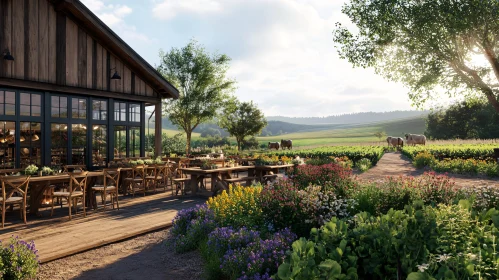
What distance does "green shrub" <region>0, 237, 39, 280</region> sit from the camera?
14.0ft

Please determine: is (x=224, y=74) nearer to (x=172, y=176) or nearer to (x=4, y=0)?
(x=172, y=176)

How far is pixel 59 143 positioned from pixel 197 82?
19.4 meters

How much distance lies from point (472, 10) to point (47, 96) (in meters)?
13.6

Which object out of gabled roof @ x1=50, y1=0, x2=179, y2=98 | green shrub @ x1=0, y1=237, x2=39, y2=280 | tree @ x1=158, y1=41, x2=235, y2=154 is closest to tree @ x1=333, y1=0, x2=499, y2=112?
gabled roof @ x1=50, y1=0, x2=179, y2=98

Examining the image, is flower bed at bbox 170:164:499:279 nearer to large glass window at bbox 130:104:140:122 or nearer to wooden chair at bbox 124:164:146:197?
wooden chair at bbox 124:164:146:197

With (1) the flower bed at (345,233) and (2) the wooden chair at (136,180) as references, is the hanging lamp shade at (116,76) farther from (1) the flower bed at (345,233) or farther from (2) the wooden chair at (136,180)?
(1) the flower bed at (345,233)

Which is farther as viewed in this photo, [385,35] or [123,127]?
[123,127]

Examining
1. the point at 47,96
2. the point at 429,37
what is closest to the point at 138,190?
the point at 47,96

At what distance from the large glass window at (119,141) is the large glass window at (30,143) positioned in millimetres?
2832

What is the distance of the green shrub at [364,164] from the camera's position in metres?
17.2

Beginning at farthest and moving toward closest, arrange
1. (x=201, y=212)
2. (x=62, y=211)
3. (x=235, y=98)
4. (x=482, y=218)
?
(x=235, y=98), (x=62, y=211), (x=201, y=212), (x=482, y=218)

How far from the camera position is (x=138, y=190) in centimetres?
1152

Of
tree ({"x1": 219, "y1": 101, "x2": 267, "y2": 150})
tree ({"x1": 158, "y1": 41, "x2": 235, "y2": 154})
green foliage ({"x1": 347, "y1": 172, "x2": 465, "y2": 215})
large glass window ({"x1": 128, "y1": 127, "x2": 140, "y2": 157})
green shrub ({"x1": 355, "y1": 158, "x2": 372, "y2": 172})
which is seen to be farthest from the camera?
tree ({"x1": 219, "y1": 101, "x2": 267, "y2": 150})

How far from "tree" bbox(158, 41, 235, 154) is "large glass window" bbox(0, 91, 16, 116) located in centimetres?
1970
